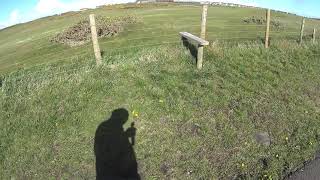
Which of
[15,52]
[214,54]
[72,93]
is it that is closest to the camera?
[72,93]

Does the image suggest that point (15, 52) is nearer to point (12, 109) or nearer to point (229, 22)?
point (229, 22)

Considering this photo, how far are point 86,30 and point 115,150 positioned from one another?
16353 mm

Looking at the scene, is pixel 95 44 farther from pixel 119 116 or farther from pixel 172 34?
pixel 172 34

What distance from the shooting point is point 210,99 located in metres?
11.6

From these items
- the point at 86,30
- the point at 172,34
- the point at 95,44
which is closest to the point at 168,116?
the point at 95,44

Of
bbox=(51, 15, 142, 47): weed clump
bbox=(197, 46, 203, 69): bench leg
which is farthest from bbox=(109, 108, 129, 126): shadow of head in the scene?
bbox=(51, 15, 142, 47): weed clump

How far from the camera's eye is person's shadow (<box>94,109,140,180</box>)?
8977mm

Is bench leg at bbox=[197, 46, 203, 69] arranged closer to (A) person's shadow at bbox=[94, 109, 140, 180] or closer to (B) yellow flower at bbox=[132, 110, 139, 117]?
(B) yellow flower at bbox=[132, 110, 139, 117]

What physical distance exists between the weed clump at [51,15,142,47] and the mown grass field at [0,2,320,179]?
11.4 metres

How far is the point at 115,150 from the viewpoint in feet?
31.0

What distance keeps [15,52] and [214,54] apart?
2104 cm

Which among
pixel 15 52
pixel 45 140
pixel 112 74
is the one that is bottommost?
pixel 15 52

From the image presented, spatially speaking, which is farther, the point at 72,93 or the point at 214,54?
the point at 214,54

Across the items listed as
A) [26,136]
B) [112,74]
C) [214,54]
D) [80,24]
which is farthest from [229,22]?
[26,136]
